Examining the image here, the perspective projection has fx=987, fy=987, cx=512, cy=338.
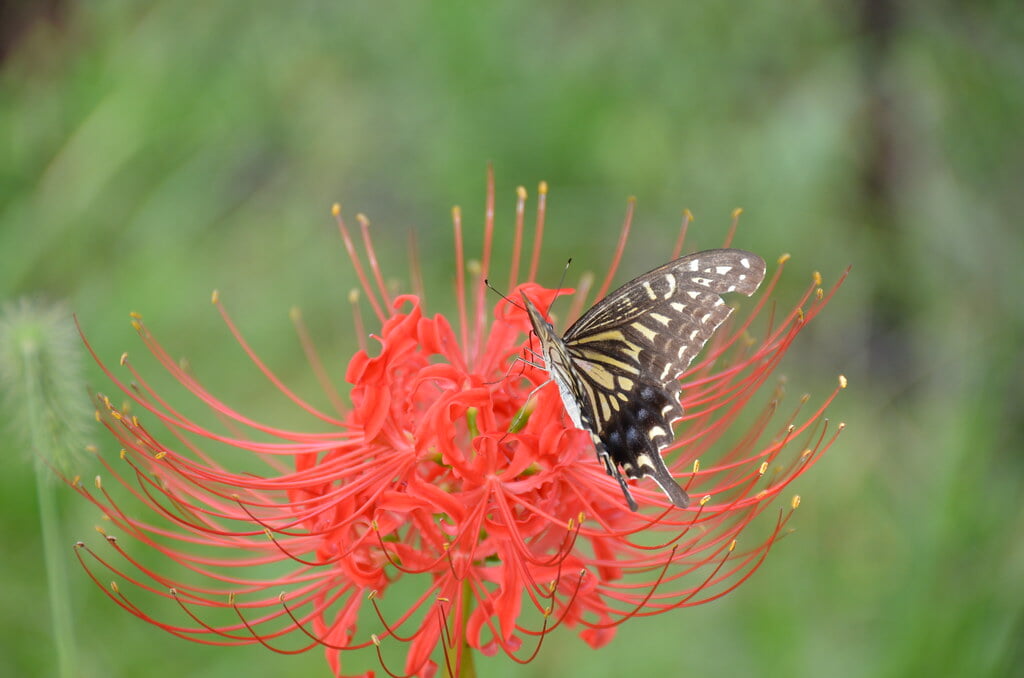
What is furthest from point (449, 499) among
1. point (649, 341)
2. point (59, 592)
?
point (59, 592)

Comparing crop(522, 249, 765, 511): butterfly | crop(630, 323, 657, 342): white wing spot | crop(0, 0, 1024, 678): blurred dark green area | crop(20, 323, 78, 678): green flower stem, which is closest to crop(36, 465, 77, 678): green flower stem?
crop(20, 323, 78, 678): green flower stem

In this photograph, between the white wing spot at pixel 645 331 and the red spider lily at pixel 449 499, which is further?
the white wing spot at pixel 645 331

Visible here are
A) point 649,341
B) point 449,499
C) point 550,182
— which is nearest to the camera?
point 449,499

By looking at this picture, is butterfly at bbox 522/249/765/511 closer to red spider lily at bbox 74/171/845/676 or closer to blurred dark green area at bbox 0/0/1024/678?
red spider lily at bbox 74/171/845/676

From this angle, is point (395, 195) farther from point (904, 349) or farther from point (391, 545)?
point (391, 545)

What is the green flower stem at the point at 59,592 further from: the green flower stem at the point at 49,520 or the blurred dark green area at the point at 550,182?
the blurred dark green area at the point at 550,182

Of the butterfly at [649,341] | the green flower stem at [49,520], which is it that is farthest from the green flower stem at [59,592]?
the butterfly at [649,341]

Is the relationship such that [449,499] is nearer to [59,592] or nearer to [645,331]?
[645,331]

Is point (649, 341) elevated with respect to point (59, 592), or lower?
elevated
